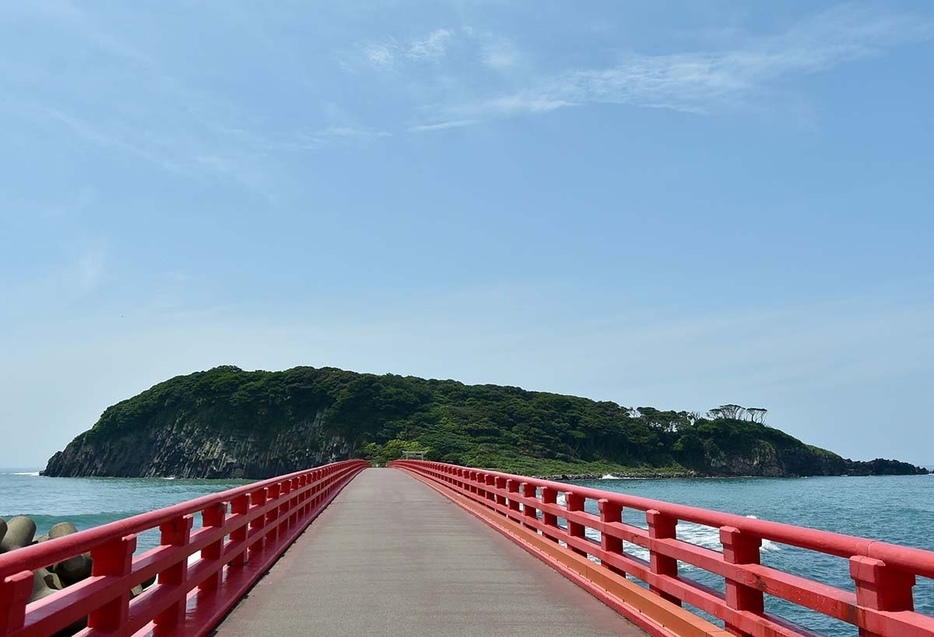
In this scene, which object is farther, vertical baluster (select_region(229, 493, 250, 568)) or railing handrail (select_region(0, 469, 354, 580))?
vertical baluster (select_region(229, 493, 250, 568))

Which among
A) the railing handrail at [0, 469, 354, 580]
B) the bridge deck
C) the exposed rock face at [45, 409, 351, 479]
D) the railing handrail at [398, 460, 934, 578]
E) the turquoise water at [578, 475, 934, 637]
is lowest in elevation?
the turquoise water at [578, 475, 934, 637]

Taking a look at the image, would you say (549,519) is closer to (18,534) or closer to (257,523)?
(257,523)

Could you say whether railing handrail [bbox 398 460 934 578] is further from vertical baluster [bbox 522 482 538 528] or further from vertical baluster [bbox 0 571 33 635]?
vertical baluster [bbox 522 482 538 528]

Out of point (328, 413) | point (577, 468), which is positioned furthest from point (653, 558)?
point (328, 413)

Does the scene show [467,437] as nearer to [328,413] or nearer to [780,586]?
[328,413]

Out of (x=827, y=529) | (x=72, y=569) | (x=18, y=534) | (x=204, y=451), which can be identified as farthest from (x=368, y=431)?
(x=72, y=569)

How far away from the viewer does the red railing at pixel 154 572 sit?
12.7ft

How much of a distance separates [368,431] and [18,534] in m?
130

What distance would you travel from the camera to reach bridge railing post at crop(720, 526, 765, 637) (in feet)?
17.9

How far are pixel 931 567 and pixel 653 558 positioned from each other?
12.8ft

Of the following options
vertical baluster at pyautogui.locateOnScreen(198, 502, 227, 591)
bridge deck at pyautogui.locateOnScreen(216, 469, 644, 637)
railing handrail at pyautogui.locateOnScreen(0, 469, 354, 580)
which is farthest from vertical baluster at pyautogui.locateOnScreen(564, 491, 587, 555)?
railing handrail at pyautogui.locateOnScreen(0, 469, 354, 580)

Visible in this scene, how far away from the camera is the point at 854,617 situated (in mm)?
4078

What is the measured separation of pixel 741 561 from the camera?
555 centimetres

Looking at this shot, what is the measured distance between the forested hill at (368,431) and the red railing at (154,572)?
392 ft
